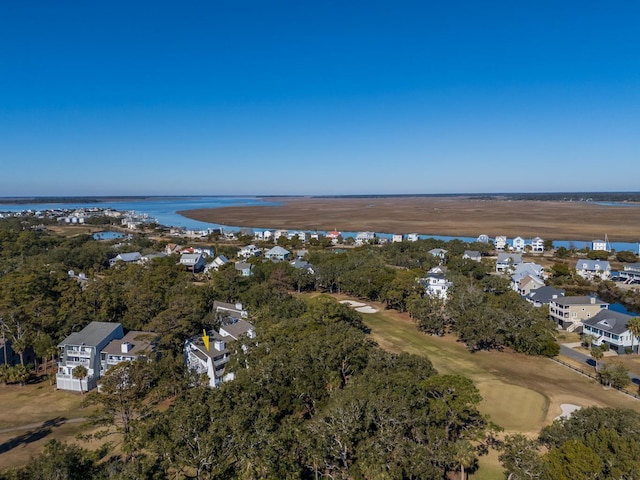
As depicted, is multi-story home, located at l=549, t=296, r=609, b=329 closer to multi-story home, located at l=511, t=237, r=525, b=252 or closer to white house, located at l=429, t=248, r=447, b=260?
white house, located at l=429, t=248, r=447, b=260

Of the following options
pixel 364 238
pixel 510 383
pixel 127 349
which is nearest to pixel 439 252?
pixel 364 238

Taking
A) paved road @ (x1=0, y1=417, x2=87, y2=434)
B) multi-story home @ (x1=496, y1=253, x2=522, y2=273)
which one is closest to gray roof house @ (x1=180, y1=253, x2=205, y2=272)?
paved road @ (x1=0, y1=417, x2=87, y2=434)

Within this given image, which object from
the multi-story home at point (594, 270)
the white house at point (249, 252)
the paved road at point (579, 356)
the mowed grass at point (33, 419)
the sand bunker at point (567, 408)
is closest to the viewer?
the mowed grass at point (33, 419)

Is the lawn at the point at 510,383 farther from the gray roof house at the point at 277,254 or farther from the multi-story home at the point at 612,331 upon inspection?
the gray roof house at the point at 277,254

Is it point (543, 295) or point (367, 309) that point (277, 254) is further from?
point (543, 295)

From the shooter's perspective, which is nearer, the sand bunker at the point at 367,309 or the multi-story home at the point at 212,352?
the multi-story home at the point at 212,352

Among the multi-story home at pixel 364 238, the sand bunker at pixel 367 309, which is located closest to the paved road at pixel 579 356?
the sand bunker at pixel 367 309

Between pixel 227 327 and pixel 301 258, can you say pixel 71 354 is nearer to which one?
pixel 227 327
